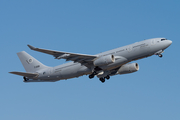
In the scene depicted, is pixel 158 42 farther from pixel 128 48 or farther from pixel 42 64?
pixel 42 64

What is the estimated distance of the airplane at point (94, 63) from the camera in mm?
43688

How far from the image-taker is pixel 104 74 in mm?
50750

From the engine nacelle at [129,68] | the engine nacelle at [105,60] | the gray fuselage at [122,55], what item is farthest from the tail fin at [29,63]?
the engine nacelle at [129,68]

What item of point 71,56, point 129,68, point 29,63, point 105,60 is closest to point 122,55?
point 105,60

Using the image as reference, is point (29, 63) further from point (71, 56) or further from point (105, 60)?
point (105, 60)

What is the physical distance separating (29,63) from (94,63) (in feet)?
45.8

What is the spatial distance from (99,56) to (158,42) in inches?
351

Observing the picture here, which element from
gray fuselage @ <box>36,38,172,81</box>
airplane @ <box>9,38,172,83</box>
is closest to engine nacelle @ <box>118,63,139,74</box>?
airplane @ <box>9,38,172,83</box>

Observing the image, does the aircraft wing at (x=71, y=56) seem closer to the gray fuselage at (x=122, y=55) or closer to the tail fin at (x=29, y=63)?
the gray fuselage at (x=122, y=55)

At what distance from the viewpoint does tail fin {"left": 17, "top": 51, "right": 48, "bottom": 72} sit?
174ft

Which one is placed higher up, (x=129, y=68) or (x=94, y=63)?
(x=129, y=68)

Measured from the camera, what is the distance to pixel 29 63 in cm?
5388

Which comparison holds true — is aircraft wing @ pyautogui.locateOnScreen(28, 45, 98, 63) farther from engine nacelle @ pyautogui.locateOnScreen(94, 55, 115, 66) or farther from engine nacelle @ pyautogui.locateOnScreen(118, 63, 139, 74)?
engine nacelle @ pyautogui.locateOnScreen(118, 63, 139, 74)

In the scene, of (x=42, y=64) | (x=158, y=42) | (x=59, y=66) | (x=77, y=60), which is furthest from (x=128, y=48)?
(x=42, y=64)
